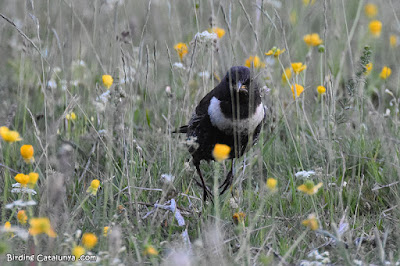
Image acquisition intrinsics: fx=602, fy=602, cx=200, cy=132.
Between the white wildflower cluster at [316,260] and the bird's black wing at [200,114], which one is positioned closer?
the white wildflower cluster at [316,260]

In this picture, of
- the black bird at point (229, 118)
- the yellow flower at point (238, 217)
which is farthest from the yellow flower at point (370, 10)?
the yellow flower at point (238, 217)

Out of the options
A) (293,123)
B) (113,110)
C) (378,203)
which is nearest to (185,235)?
(113,110)

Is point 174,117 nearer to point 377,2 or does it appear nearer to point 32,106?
point 32,106

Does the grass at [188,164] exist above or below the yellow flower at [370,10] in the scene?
below

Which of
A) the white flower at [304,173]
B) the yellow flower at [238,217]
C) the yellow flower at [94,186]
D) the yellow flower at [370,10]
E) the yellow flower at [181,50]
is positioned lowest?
the yellow flower at [238,217]

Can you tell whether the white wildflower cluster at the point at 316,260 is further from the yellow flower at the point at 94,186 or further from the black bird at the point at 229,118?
the black bird at the point at 229,118

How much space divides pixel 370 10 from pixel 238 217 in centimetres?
357

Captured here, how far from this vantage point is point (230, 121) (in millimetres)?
3771

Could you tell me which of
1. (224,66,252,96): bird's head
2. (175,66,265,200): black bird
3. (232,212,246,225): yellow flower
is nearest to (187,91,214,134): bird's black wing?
(175,66,265,200): black bird

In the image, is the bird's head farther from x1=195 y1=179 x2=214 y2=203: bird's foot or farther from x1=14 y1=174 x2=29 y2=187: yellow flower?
x1=14 y1=174 x2=29 y2=187: yellow flower

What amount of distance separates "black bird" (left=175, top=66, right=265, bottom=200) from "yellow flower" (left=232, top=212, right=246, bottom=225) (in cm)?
60

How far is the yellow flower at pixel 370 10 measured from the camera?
5.82 m

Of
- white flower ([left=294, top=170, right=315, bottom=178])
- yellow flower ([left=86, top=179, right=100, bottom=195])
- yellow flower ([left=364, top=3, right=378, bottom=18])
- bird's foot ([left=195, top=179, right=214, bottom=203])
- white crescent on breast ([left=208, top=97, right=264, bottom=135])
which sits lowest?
bird's foot ([left=195, top=179, right=214, bottom=203])

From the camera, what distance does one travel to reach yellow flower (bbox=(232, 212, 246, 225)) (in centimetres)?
302
